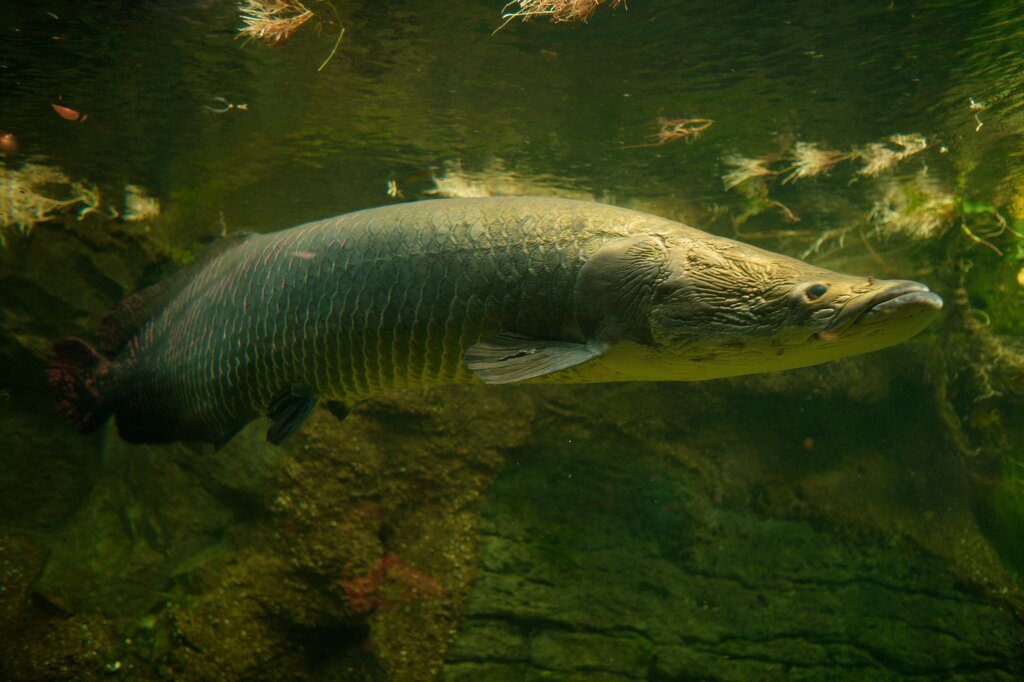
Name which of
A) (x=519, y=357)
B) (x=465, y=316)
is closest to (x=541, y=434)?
(x=465, y=316)

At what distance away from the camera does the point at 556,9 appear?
215 inches

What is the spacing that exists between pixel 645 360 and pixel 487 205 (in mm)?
1308

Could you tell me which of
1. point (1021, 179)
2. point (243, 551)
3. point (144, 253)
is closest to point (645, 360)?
point (243, 551)

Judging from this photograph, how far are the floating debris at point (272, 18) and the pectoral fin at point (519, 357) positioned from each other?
4.63 m

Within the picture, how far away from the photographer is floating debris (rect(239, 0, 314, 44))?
5.61 meters

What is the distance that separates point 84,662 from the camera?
5.75 meters

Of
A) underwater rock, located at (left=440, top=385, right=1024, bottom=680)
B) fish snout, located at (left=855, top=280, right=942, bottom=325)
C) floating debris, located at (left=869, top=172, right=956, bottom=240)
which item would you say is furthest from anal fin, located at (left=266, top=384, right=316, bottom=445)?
floating debris, located at (left=869, top=172, right=956, bottom=240)

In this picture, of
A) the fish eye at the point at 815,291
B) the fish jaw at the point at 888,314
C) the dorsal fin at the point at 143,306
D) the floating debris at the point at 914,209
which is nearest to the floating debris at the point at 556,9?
the dorsal fin at the point at 143,306

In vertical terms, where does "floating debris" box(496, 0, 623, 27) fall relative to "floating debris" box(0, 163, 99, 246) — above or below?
above

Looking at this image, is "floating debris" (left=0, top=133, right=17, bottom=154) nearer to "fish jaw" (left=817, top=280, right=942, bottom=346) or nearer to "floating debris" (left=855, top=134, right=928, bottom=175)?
"fish jaw" (left=817, top=280, right=942, bottom=346)

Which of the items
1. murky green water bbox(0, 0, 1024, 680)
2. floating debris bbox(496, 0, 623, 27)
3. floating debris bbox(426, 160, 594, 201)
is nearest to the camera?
floating debris bbox(496, 0, 623, 27)

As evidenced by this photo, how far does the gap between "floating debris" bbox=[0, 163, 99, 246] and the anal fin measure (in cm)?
814

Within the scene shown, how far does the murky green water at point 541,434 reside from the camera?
5.85 m

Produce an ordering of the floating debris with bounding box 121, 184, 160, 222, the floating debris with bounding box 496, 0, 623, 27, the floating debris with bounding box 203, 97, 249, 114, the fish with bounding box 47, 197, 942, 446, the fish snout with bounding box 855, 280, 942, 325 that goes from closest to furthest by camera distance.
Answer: the fish snout with bounding box 855, 280, 942, 325
the fish with bounding box 47, 197, 942, 446
the floating debris with bounding box 496, 0, 623, 27
the floating debris with bounding box 203, 97, 249, 114
the floating debris with bounding box 121, 184, 160, 222
